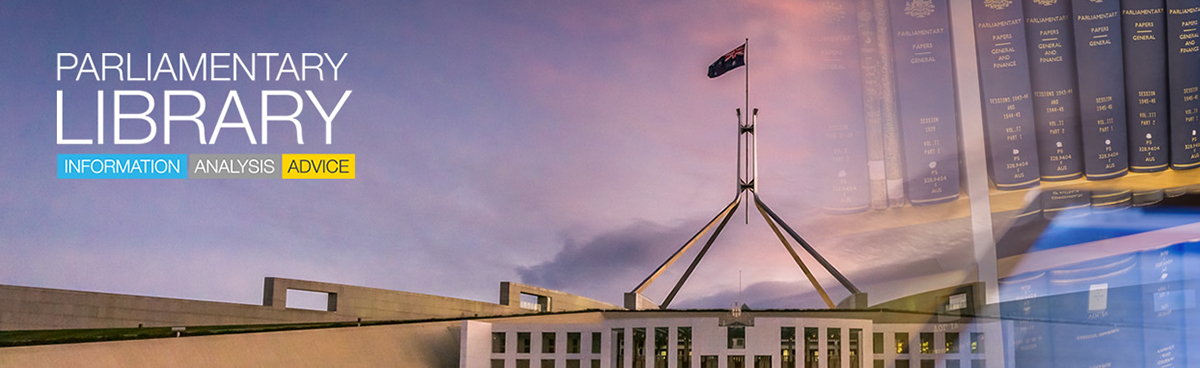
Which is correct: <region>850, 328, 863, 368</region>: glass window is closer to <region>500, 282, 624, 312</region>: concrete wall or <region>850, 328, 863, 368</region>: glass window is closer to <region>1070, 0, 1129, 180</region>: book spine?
<region>1070, 0, 1129, 180</region>: book spine

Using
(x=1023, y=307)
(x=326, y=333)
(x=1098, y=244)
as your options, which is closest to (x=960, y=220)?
(x=1098, y=244)

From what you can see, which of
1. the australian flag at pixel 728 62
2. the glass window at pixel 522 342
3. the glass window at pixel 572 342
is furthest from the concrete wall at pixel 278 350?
the australian flag at pixel 728 62

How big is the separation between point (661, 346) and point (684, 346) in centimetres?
50

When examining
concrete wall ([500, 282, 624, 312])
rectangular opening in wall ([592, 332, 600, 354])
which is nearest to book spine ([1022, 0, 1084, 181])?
rectangular opening in wall ([592, 332, 600, 354])

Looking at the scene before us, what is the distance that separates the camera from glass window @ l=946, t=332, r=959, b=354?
42.1 feet

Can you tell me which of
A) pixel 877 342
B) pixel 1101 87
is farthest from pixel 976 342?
pixel 1101 87

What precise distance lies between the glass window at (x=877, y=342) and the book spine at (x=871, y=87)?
14.0 ft

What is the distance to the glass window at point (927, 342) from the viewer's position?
13.2m

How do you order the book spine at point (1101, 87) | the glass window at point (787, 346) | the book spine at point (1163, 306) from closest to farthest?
1. the book spine at point (1101, 87)
2. the book spine at point (1163, 306)
3. the glass window at point (787, 346)

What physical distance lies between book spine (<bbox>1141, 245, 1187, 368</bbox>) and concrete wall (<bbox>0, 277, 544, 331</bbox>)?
1051 cm

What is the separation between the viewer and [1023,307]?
1051 cm

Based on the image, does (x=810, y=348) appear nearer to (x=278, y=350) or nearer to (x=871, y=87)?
(x=871, y=87)

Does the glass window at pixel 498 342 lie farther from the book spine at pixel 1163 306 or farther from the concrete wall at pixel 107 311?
the book spine at pixel 1163 306

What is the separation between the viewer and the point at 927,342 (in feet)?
43.3
